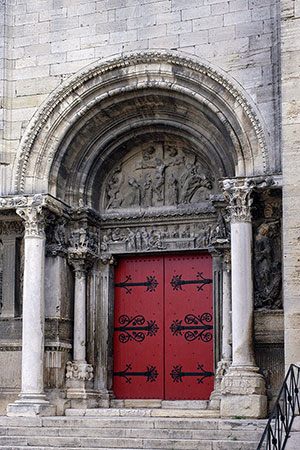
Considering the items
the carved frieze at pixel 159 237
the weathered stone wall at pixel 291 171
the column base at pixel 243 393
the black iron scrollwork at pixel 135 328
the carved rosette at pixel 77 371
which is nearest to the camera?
the weathered stone wall at pixel 291 171

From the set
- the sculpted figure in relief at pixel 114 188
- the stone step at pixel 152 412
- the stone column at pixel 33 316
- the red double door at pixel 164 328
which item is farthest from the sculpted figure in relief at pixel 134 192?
the stone step at pixel 152 412

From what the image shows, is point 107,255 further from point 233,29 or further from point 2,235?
point 233,29

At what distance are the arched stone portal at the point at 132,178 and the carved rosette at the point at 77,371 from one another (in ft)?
0.05

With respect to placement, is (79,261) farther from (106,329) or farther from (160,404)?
(160,404)

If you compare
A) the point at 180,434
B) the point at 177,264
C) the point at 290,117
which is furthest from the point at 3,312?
the point at 290,117

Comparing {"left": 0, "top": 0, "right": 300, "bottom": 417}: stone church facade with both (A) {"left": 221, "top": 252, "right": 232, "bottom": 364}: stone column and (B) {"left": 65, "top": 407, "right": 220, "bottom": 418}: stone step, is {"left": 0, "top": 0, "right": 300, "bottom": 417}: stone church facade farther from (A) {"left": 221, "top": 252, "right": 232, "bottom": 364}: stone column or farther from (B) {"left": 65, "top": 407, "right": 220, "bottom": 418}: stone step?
(B) {"left": 65, "top": 407, "right": 220, "bottom": 418}: stone step

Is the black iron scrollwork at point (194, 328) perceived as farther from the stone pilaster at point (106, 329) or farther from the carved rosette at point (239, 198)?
the carved rosette at point (239, 198)

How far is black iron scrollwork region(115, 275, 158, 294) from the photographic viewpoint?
13539 millimetres

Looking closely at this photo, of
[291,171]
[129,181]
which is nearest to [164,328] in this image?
[129,181]

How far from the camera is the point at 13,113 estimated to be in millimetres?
13141

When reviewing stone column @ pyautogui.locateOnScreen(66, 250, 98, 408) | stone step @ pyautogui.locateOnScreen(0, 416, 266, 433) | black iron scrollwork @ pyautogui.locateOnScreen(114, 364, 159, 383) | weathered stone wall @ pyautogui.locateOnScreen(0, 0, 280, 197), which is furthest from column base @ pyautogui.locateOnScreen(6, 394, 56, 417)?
weathered stone wall @ pyautogui.locateOnScreen(0, 0, 280, 197)

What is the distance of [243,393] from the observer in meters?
11.3

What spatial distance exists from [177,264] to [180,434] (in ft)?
12.0

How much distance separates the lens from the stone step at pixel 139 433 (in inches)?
402
